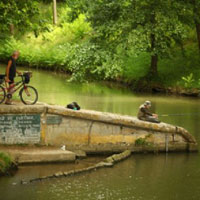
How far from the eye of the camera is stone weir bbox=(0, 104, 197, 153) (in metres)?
19.2

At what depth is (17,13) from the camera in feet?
69.3

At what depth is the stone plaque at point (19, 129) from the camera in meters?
19.1

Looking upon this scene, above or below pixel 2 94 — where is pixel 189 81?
above

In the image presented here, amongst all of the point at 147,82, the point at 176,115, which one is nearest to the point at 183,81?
the point at 147,82

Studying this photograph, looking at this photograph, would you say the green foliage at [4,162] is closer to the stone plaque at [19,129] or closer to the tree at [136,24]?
the stone plaque at [19,129]

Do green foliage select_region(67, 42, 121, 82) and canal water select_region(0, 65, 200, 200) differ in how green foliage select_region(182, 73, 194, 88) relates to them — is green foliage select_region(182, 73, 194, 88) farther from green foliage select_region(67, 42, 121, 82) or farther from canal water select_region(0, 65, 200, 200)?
canal water select_region(0, 65, 200, 200)

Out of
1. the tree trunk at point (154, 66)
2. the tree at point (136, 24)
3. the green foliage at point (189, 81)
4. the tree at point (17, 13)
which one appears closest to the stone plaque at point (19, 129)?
the tree at point (17, 13)

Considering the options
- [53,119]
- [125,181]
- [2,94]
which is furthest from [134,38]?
[125,181]

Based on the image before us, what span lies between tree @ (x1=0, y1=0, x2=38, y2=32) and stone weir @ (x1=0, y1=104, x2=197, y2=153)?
12.3 ft

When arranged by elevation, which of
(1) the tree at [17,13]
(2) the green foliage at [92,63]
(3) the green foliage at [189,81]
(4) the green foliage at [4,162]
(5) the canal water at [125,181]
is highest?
(1) the tree at [17,13]

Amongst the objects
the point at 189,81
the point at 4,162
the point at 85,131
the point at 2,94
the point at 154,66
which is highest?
the point at 154,66

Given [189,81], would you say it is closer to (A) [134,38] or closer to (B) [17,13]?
(A) [134,38]

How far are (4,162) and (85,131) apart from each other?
3725 mm

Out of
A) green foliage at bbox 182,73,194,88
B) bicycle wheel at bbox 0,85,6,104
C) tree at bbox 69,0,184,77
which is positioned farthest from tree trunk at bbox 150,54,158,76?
bicycle wheel at bbox 0,85,6,104
